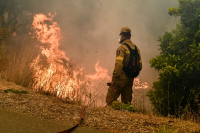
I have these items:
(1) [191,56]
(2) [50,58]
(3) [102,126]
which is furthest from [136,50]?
(2) [50,58]

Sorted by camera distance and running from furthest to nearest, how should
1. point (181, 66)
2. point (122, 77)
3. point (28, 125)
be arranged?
point (181, 66) < point (122, 77) < point (28, 125)

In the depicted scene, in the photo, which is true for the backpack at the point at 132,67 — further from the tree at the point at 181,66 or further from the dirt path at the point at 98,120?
the dirt path at the point at 98,120

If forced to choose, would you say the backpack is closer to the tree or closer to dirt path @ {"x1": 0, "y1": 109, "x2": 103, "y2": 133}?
the tree

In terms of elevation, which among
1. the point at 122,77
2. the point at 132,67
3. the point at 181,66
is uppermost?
the point at 181,66

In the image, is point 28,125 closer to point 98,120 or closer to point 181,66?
point 98,120

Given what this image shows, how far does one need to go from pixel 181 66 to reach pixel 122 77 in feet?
8.37

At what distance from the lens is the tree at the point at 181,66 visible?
19.4ft

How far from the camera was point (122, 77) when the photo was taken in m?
4.98

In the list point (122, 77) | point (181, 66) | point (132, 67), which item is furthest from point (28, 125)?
point (181, 66)

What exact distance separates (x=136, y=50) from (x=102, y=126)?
330 cm

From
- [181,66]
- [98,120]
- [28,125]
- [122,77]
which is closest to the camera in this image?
[28,125]

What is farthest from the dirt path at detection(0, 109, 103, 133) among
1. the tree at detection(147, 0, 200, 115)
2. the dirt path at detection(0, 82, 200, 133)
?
the tree at detection(147, 0, 200, 115)

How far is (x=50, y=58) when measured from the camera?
6918mm

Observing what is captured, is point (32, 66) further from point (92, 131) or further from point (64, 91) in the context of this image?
point (92, 131)
